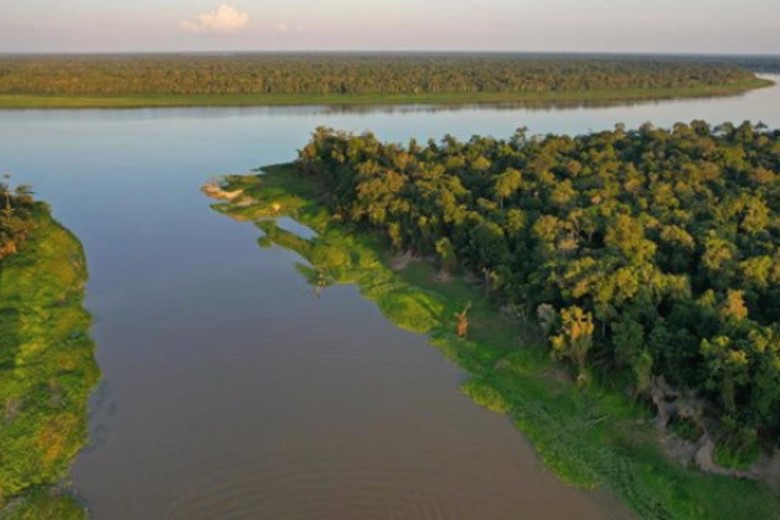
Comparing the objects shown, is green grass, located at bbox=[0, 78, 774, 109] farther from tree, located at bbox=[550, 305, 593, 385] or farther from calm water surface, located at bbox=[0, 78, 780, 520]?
tree, located at bbox=[550, 305, 593, 385]

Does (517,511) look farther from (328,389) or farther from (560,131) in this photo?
(560,131)

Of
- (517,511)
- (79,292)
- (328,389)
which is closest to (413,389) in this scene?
(328,389)

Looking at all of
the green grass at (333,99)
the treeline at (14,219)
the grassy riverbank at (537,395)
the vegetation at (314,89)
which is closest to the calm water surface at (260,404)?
the grassy riverbank at (537,395)

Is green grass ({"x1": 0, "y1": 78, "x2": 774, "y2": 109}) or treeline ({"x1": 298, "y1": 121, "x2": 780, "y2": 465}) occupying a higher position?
green grass ({"x1": 0, "y1": 78, "x2": 774, "y2": 109})

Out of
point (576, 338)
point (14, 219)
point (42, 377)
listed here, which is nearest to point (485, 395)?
point (576, 338)

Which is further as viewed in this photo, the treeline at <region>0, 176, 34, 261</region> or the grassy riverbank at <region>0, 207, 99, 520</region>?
the treeline at <region>0, 176, 34, 261</region>

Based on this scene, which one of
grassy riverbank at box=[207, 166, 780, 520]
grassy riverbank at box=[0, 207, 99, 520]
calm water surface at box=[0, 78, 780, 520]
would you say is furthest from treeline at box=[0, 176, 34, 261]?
grassy riverbank at box=[207, 166, 780, 520]

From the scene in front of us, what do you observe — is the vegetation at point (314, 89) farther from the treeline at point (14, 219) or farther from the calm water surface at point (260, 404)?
the calm water surface at point (260, 404)
